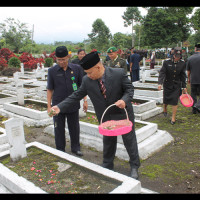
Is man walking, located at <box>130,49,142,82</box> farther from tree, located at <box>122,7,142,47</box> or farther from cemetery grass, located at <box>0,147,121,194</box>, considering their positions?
tree, located at <box>122,7,142,47</box>

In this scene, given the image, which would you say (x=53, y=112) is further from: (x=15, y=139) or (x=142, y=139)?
(x=142, y=139)

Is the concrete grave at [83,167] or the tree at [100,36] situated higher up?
the tree at [100,36]

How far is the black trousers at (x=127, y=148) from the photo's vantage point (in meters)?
3.27

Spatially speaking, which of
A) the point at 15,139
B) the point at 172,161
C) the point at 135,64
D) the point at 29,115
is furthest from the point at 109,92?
the point at 135,64

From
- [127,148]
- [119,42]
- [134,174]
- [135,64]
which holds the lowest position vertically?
[134,174]

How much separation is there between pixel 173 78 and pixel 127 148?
3185 millimetres

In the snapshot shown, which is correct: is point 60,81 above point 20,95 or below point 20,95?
above

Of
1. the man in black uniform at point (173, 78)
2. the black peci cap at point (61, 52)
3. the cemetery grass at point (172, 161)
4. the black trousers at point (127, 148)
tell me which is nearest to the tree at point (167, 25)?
the man in black uniform at point (173, 78)

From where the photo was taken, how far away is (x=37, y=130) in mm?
5992

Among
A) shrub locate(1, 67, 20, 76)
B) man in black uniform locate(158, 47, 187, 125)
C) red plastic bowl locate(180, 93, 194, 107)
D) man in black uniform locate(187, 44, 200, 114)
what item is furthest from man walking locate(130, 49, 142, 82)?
shrub locate(1, 67, 20, 76)

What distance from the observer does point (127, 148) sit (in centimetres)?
332

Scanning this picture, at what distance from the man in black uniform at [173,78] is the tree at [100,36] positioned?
40688mm

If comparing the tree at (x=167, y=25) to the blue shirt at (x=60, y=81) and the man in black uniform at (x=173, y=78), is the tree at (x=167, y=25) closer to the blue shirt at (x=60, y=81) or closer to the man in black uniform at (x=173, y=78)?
the man in black uniform at (x=173, y=78)

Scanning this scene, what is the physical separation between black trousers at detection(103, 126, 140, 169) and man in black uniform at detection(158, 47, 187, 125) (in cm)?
294
